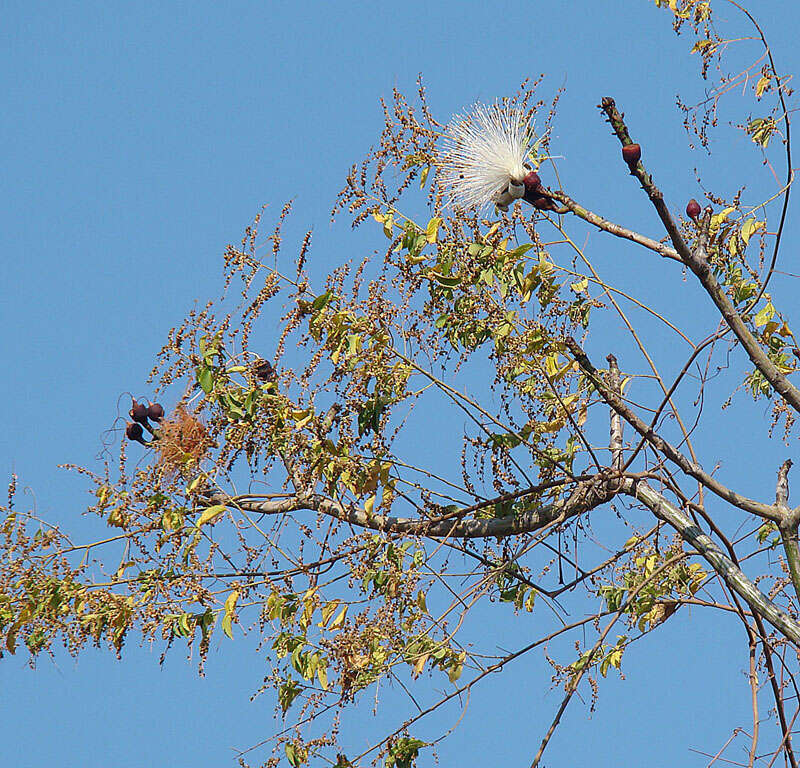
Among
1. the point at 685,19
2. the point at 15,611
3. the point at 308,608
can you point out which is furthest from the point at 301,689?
the point at 685,19

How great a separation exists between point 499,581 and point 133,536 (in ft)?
4.10

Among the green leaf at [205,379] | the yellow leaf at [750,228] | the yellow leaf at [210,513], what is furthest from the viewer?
the yellow leaf at [750,228]

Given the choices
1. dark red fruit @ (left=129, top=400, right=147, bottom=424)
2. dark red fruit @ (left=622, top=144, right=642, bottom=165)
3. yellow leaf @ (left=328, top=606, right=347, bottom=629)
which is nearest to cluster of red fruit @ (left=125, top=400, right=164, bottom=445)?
dark red fruit @ (left=129, top=400, right=147, bottom=424)

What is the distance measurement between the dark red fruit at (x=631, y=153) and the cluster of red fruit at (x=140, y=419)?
1.82m

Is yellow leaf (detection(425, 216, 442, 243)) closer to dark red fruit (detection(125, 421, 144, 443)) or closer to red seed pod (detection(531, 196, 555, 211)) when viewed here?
red seed pod (detection(531, 196, 555, 211))

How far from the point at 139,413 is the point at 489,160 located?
151 centimetres

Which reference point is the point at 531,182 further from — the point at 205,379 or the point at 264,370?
the point at 205,379

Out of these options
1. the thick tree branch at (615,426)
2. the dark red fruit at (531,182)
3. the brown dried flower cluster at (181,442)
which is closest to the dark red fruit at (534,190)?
the dark red fruit at (531,182)

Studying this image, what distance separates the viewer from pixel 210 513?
3977mm

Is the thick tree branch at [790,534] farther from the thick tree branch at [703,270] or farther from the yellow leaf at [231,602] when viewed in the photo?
the yellow leaf at [231,602]

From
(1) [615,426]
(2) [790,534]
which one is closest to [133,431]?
(1) [615,426]

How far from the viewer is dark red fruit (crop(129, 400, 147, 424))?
4.43 meters

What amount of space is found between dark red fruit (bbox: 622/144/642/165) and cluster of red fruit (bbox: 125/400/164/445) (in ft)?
5.97

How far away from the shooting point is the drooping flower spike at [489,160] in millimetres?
3984
